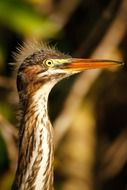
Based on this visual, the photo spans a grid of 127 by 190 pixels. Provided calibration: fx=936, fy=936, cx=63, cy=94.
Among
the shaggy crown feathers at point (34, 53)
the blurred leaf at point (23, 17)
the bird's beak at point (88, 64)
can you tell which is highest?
the blurred leaf at point (23, 17)

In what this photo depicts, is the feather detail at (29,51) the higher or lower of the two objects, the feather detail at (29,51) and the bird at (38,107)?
the higher

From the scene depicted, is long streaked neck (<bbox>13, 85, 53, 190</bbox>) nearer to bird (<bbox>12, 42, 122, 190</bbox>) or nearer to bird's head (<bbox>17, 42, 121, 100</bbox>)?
bird (<bbox>12, 42, 122, 190</bbox>)

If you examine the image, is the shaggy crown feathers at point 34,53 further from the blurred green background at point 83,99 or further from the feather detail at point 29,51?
the blurred green background at point 83,99

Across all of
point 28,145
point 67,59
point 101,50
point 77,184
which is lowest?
point 28,145

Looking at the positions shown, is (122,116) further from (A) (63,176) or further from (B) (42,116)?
(B) (42,116)

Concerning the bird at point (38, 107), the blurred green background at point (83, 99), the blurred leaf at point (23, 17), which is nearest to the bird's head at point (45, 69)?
the bird at point (38, 107)

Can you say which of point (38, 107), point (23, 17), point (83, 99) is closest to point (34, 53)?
point (38, 107)

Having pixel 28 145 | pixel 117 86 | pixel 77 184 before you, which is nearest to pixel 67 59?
pixel 28 145
